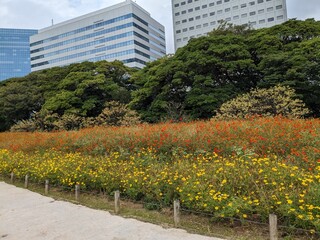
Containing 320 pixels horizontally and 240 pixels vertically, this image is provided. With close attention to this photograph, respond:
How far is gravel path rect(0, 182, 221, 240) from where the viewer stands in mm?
4371

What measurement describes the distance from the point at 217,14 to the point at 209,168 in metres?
71.0

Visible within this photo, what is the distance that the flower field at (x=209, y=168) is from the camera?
4.29m

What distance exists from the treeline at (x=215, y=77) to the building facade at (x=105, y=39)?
39.8 metres

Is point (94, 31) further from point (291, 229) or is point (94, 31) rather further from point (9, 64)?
point (291, 229)

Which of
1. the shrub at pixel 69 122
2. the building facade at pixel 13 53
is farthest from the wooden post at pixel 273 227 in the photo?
the building facade at pixel 13 53

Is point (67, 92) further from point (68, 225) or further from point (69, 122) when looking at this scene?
point (68, 225)

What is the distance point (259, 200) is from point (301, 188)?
2.20ft

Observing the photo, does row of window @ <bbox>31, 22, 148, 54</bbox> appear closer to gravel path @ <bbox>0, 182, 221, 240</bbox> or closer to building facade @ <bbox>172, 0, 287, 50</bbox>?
building facade @ <bbox>172, 0, 287, 50</bbox>

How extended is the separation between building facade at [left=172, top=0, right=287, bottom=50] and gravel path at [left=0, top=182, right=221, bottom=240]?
6221 cm

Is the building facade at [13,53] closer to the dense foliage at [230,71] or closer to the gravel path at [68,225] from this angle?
the dense foliage at [230,71]

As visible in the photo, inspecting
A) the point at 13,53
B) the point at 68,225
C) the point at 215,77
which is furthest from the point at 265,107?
the point at 13,53

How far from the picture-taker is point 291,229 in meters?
4.01

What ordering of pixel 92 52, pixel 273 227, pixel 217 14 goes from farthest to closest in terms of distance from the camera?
pixel 92 52, pixel 217 14, pixel 273 227

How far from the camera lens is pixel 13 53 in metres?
121
